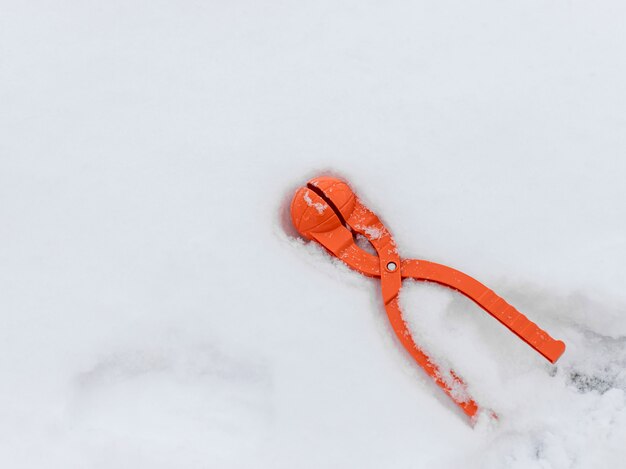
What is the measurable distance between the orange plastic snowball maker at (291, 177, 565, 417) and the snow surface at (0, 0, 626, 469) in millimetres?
24

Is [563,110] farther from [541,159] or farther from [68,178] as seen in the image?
[68,178]

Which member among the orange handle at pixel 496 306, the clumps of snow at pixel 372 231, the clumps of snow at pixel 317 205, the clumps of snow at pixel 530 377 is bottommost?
the clumps of snow at pixel 530 377

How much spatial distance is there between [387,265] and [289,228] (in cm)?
17

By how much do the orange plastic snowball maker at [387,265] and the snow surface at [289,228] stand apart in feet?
0.08

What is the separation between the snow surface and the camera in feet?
3.56

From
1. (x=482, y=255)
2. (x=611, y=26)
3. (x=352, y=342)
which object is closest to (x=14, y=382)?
(x=352, y=342)

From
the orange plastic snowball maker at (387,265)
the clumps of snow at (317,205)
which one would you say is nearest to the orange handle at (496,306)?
the orange plastic snowball maker at (387,265)

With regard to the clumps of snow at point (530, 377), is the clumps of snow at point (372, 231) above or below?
above

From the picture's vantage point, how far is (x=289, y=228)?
1173mm

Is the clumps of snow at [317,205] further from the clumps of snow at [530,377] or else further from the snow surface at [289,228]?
the clumps of snow at [530,377]

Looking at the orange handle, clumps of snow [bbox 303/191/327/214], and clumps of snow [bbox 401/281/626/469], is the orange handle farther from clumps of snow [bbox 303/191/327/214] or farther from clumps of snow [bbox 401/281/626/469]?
clumps of snow [bbox 303/191/327/214]

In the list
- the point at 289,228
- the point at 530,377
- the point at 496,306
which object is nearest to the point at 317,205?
the point at 289,228

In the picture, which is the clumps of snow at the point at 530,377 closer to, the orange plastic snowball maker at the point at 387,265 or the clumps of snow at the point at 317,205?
the orange plastic snowball maker at the point at 387,265

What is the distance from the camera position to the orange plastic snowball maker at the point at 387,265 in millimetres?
1078
